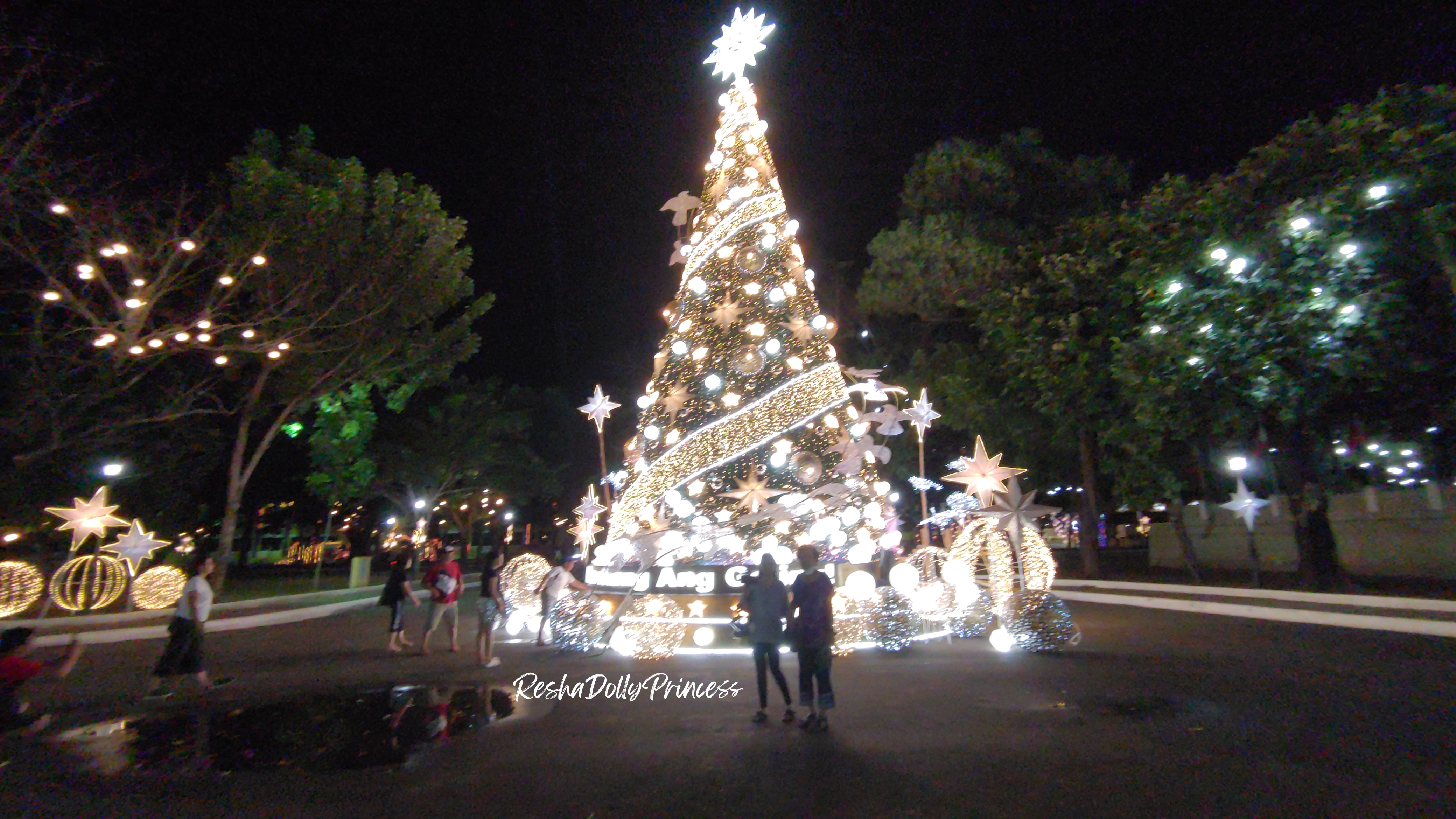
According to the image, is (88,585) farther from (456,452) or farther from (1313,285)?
(1313,285)

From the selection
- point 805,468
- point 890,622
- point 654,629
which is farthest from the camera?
point 805,468

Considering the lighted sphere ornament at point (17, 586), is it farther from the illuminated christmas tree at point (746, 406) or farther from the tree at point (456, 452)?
the tree at point (456, 452)

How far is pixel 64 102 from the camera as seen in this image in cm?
1268

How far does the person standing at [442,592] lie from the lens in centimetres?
1034

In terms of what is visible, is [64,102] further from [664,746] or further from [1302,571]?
[1302,571]

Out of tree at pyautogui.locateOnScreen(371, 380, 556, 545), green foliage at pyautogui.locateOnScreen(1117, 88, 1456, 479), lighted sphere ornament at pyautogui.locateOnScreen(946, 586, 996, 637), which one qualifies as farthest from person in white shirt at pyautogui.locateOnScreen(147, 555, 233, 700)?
tree at pyautogui.locateOnScreen(371, 380, 556, 545)

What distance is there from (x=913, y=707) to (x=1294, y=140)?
13.2m

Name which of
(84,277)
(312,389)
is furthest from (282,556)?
(84,277)

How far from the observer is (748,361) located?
34.9 ft

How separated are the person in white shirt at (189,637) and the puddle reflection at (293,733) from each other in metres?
0.87

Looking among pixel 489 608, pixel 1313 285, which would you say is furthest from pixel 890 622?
pixel 1313 285

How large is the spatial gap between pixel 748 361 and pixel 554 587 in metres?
3.95

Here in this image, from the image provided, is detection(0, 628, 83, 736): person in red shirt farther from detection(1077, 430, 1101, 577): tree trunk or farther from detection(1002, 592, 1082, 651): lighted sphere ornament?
detection(1077, 430, 1101, 577): tree trunk

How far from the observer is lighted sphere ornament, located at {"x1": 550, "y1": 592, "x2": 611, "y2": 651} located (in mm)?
9922
